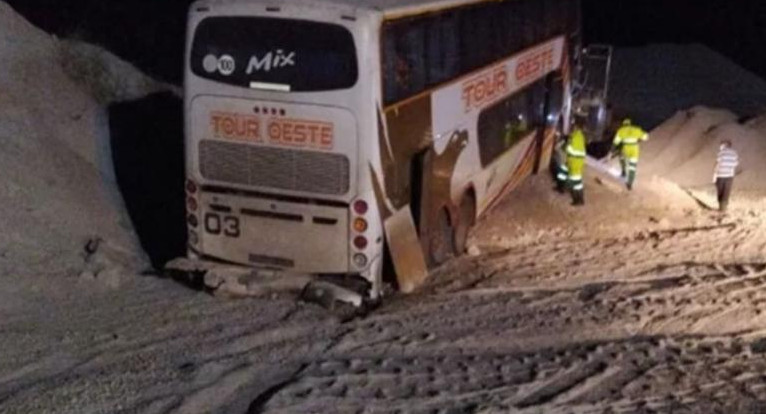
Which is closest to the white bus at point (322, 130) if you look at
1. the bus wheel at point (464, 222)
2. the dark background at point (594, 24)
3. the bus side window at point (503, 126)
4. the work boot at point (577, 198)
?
the bus wheel at point (464, 222)

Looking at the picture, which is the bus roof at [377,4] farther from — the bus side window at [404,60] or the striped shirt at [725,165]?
the striped shirt at [725,165]

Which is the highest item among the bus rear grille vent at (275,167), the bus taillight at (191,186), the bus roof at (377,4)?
the bus roof at (377,4)

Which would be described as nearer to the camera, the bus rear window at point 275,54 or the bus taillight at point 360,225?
the bus rear window at point 275,54

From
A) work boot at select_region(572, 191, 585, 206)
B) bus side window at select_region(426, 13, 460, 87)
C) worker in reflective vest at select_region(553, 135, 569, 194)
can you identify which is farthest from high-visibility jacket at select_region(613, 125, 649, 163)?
bus side window at select_region(426, 13, 460, 87)

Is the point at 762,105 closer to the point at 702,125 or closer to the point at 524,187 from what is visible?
the point at 702,125

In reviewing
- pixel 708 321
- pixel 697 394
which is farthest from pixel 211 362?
pixel 708 321

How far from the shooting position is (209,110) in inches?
552

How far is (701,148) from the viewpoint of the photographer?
2492 centimetres

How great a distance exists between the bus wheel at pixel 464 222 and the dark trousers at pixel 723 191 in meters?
5.57

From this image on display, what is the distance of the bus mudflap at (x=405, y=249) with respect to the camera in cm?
1438

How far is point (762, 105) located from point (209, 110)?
22669mm

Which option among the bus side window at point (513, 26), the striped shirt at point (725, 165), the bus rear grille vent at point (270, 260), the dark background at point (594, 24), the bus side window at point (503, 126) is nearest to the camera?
the bus rear grille vent at point (270, 260)

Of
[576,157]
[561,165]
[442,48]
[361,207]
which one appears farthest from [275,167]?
[561,165]

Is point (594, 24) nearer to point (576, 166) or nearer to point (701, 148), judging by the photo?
point (701, 148)
